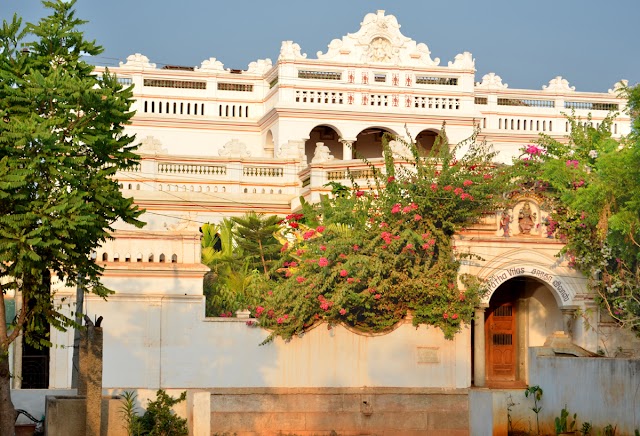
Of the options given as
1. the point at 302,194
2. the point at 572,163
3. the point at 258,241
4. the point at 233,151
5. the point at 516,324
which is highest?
the point at 233,151

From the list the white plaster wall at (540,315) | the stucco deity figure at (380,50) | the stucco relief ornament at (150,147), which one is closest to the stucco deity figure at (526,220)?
the white plaster wall at (540,315)

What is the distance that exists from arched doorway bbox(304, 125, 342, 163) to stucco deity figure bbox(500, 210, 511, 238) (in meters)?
17.1

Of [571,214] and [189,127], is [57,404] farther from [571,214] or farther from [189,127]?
[189,127]

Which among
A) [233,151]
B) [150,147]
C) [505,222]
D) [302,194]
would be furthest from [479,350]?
[150,147]

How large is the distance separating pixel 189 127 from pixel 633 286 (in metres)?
20.8

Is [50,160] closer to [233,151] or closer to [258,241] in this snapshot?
[258,241]

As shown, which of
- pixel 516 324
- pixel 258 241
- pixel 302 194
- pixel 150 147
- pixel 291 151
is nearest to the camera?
pixel 516 324

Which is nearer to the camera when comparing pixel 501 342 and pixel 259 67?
pixel 501 342

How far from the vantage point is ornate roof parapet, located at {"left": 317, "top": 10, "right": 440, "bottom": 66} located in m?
42.2

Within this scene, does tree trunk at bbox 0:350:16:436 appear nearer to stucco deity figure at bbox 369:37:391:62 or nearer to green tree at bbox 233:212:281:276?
green tree at bbox 233:212:281:276

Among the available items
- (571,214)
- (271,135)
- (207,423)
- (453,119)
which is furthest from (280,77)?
(207,423)

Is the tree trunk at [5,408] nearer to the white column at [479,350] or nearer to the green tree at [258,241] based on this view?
the white column at [479,350]

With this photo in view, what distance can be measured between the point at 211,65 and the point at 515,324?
62.8ft

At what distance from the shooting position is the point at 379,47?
42719 millimetres
